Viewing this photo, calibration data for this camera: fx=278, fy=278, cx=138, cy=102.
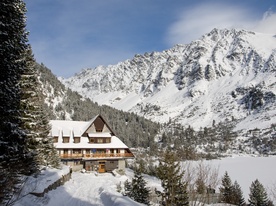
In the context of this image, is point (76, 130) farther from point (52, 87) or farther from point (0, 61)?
point (52, 87)

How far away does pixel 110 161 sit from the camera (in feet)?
185

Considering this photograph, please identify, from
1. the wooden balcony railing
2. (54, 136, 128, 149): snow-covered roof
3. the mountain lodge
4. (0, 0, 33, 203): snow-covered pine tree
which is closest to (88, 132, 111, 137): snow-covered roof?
the mountain lodge

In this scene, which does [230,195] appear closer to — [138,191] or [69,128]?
[138,191]

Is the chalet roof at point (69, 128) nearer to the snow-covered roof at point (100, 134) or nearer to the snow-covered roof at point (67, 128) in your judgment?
the snow-covered roof at point (67, 128)

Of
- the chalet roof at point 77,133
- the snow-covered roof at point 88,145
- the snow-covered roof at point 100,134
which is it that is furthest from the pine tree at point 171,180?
the snow-covered roof at point 100,134

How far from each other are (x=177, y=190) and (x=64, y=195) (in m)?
9.22

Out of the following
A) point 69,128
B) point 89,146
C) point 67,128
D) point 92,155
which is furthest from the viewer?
point 69,128

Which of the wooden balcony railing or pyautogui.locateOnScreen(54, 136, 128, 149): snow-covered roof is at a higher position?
pyautogui.locateOnScreen(54, 136, 128, 149): snow-covered roof

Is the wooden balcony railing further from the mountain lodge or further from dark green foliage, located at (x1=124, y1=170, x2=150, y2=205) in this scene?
dark green foliage, located at (x1=124, y1=170, x2=150, y2=205)

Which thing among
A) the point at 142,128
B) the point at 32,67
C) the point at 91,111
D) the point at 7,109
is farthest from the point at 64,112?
the point at 7,109

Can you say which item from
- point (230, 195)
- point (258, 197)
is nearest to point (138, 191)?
point (230, 195)

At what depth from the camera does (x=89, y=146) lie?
181 ft

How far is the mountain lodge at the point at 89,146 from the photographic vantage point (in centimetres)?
5394

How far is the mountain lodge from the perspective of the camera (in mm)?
Result: 53938
